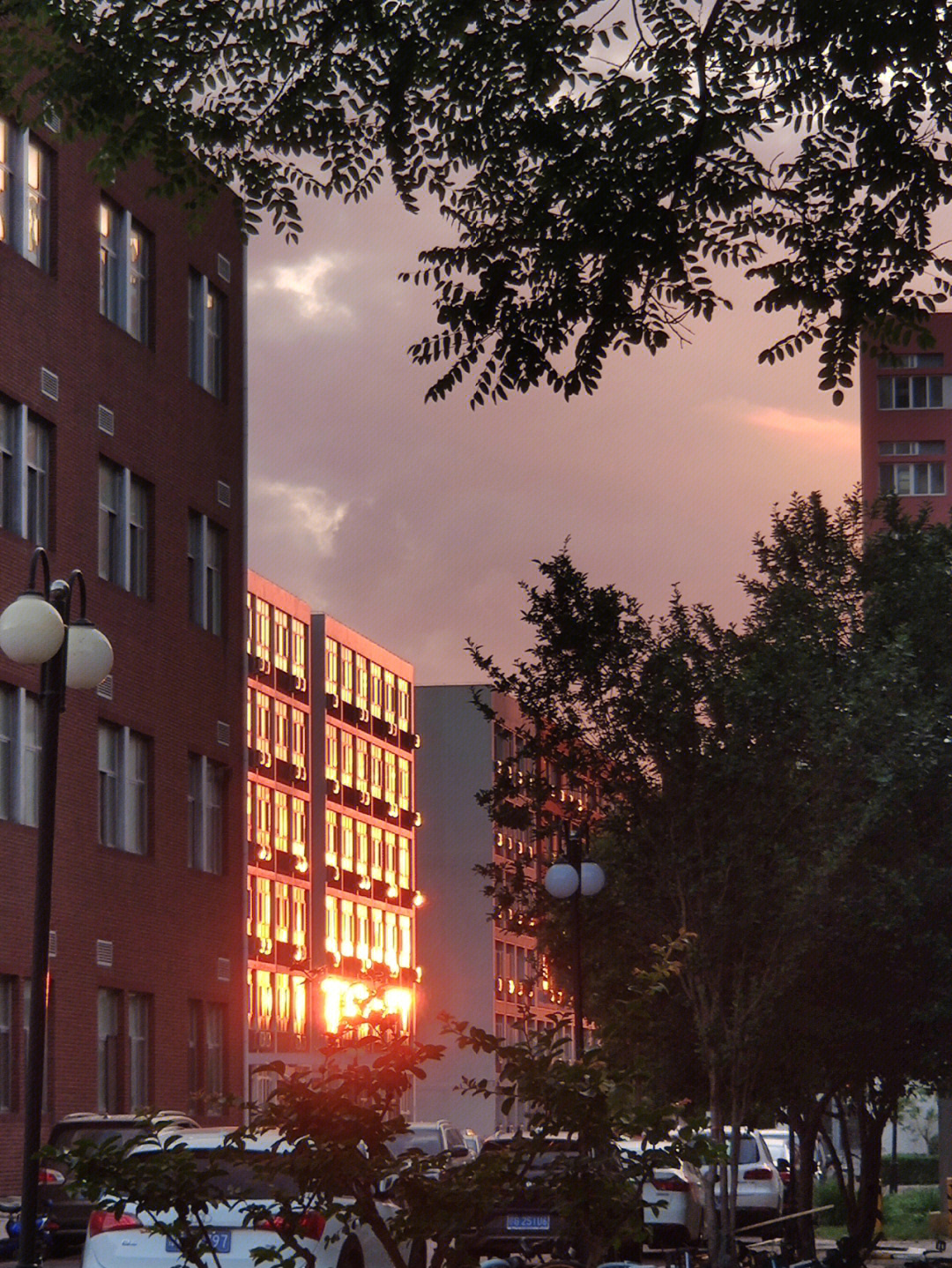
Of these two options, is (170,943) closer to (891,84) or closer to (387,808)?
(891,84)

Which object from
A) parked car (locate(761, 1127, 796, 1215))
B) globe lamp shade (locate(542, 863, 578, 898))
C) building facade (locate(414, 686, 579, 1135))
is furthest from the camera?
building facade (locate(414, 686, 579, 1135))

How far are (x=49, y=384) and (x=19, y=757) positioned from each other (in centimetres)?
567

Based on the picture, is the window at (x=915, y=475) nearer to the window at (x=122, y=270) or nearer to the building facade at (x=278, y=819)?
the building facade at (x=278, y=819)

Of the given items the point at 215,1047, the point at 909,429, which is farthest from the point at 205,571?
the point at 909,429

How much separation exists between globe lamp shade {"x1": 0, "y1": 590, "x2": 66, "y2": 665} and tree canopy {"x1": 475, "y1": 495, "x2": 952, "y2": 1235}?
37.3 ft

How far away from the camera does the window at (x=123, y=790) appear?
3556cm

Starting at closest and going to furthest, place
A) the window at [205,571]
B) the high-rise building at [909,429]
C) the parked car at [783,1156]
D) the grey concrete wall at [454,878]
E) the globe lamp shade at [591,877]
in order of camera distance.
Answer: the globe lamp shade at [591,877]
the parked car at [783,1156]
the window at [205,571]
the high-rise building at [909,429]
the grey concrete wall at [454,878]

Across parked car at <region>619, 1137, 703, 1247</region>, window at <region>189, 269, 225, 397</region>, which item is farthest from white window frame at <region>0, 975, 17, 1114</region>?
window at <region>189, 269, 225, 397</region>

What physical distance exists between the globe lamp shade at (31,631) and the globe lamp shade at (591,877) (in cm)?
1232

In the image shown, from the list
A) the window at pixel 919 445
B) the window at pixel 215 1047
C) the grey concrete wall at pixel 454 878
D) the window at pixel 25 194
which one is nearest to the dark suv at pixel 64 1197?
the window at pixel 215 1047

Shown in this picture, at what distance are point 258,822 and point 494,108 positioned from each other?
7225 cm

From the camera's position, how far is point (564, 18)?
10398 millimetres

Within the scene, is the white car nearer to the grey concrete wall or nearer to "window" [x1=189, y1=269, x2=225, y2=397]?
"window" [x1=189, y1=269, x2=225, y2=397]

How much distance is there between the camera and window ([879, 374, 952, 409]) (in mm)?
97688
